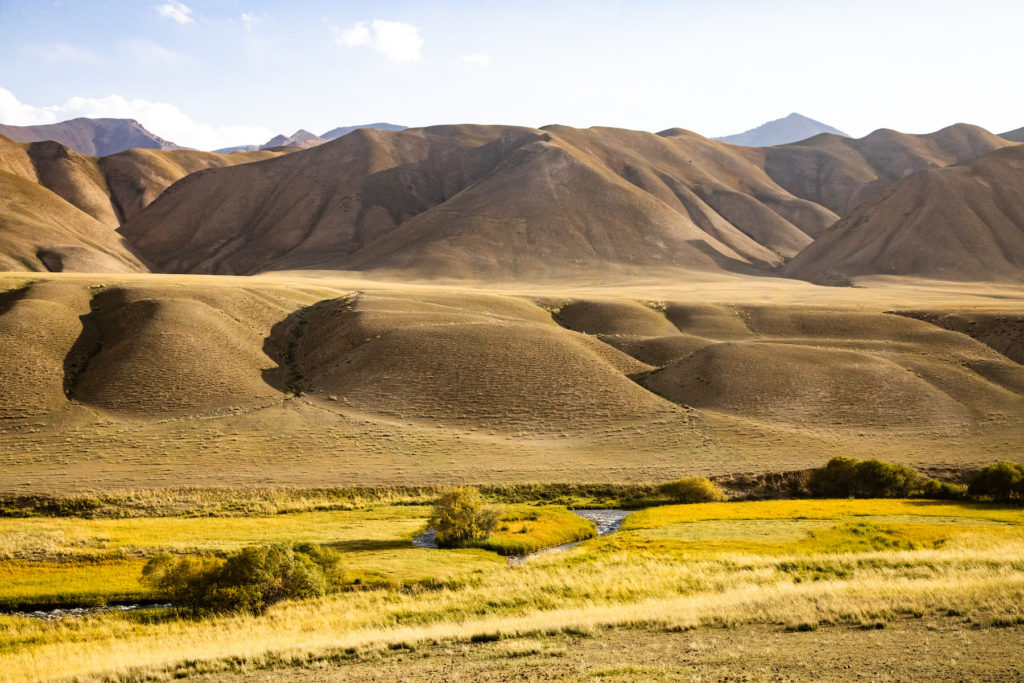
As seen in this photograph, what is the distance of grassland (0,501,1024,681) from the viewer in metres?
24.9

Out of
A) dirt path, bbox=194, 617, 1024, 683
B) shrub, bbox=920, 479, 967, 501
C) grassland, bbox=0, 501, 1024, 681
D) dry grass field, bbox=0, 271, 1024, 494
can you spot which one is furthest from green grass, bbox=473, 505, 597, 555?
shrub, bbox=920, 479, 967, 501

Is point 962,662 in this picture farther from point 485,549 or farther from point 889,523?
point 889,523

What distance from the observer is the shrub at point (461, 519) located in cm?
4744

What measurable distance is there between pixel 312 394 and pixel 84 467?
27001 mm

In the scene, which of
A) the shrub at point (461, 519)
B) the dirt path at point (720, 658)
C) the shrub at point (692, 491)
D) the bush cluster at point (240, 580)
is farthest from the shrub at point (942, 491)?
the bush cluster at point (240, 580)

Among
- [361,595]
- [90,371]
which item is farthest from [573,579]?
[90,371]

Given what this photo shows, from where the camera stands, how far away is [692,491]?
6125cm

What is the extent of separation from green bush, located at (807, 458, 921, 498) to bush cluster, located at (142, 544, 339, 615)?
Answer: 138 ft

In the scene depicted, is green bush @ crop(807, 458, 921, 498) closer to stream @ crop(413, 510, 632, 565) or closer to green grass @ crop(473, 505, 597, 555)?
stream @ crop(413, 510, 632, 565)

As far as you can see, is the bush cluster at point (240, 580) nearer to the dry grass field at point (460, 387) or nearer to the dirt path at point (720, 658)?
the dirt path at point (720, 658)

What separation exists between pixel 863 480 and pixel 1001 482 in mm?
8994

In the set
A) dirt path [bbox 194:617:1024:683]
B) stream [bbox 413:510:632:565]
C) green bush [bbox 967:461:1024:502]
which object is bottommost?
stream [bbox 413:510:632:565]

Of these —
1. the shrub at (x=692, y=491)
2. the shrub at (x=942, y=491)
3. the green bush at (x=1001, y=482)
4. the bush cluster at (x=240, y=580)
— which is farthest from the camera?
the shrub at (x=692, y=491)

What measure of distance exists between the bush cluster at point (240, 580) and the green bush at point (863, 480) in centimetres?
4210
